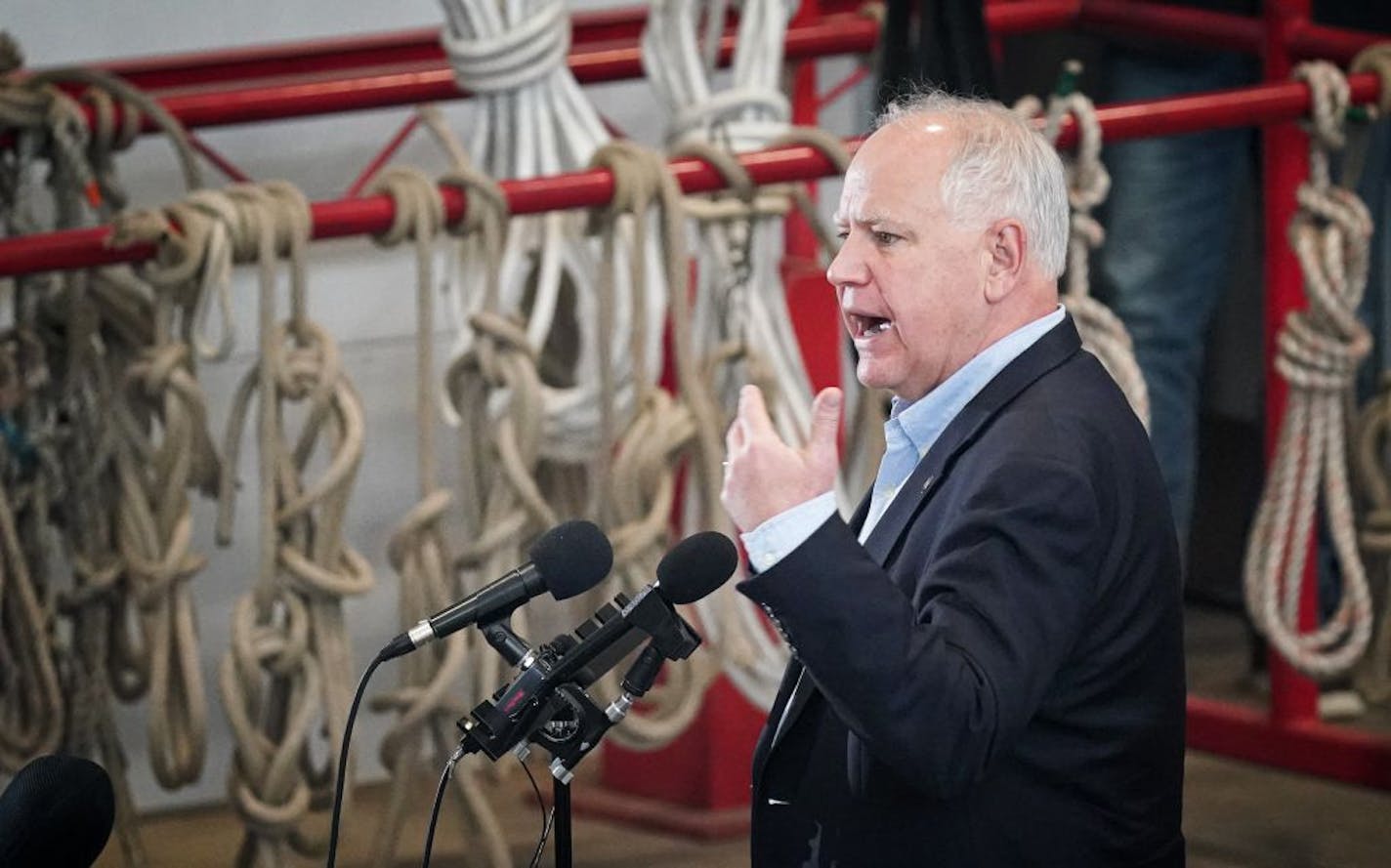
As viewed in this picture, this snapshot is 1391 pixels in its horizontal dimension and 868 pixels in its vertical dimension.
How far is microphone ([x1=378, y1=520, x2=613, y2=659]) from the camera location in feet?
6.06

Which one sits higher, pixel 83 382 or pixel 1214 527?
pixel 83 382

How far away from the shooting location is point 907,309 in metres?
1.92

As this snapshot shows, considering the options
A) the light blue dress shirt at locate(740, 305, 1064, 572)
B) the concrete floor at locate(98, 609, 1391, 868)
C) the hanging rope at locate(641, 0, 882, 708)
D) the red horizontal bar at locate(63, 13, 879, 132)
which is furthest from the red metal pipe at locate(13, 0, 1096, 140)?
the light blue dress shirt at locate(740, 305, 1064, 572)

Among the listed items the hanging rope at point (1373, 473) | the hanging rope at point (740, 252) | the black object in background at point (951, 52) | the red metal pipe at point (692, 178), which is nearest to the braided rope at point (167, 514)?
the red metal pipe at point (692, 178)

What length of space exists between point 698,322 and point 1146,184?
4.05 feet

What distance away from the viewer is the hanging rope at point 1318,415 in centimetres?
359

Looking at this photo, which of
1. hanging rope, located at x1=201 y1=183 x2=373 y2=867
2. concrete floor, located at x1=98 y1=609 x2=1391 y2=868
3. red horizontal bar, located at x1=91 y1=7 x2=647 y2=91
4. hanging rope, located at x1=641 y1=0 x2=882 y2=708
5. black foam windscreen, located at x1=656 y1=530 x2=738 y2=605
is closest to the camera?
black foam windscreen, located at x1=656 y1=530 x2=738 y2=605

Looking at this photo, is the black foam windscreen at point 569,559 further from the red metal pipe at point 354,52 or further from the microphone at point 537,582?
the red metal pipe at point 354,52

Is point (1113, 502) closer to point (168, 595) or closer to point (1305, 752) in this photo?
point (168, 595)

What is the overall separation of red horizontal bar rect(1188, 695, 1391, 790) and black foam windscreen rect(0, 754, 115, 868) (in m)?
2.48

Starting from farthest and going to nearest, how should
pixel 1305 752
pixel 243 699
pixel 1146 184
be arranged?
pixel 1146 184, pixel 1305 752, pixel 243 699

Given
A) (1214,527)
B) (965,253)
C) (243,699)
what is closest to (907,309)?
(965,253)

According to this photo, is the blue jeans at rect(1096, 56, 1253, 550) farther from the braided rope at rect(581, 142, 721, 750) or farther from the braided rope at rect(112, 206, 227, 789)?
the braided rope at rect(112, 206, 227, 789)

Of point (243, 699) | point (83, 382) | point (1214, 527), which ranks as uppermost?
point (83, 382)
